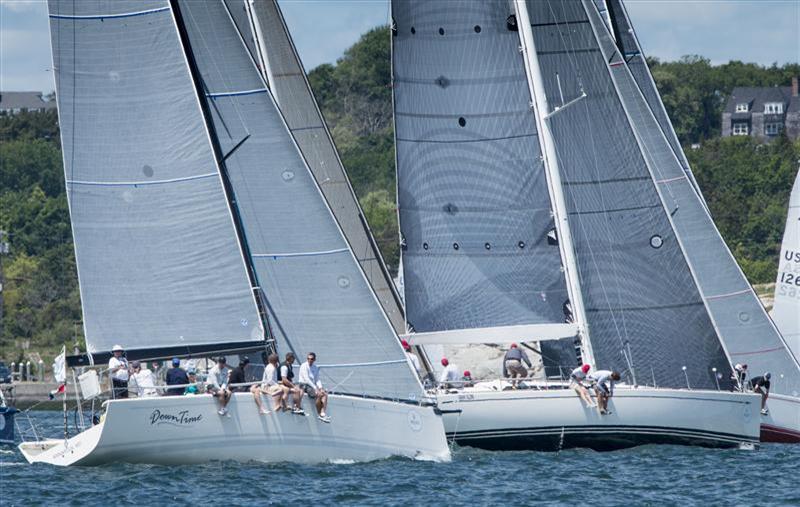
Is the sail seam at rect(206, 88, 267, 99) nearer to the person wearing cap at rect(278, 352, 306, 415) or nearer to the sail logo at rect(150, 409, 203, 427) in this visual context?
the person wearing cap at rect(278, 352, 306, 415)

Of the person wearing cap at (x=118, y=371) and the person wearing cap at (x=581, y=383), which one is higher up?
the person wearing cap at (x=118, y=371)

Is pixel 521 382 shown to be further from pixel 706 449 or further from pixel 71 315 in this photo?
pixel 71 315

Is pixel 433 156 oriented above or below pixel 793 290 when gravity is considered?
above

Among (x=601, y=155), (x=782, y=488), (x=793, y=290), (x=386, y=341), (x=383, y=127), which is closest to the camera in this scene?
(x=782, y=488)

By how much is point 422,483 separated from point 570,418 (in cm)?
509

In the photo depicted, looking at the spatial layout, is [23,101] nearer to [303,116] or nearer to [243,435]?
[303,116]

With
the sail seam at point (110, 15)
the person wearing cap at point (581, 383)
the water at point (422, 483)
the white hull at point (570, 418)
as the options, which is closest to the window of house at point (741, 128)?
the white hull at point (570, 418)

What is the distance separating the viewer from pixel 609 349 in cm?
3028

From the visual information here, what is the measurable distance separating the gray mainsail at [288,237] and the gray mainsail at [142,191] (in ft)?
2.43

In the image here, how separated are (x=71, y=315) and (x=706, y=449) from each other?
165 feet

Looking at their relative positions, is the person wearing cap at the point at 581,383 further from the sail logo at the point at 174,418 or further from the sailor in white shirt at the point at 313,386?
the sail logo at the point at 174,418

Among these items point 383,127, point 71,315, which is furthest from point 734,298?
point 383,127

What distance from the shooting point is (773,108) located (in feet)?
383

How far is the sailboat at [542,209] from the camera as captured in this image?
99.4 feet
